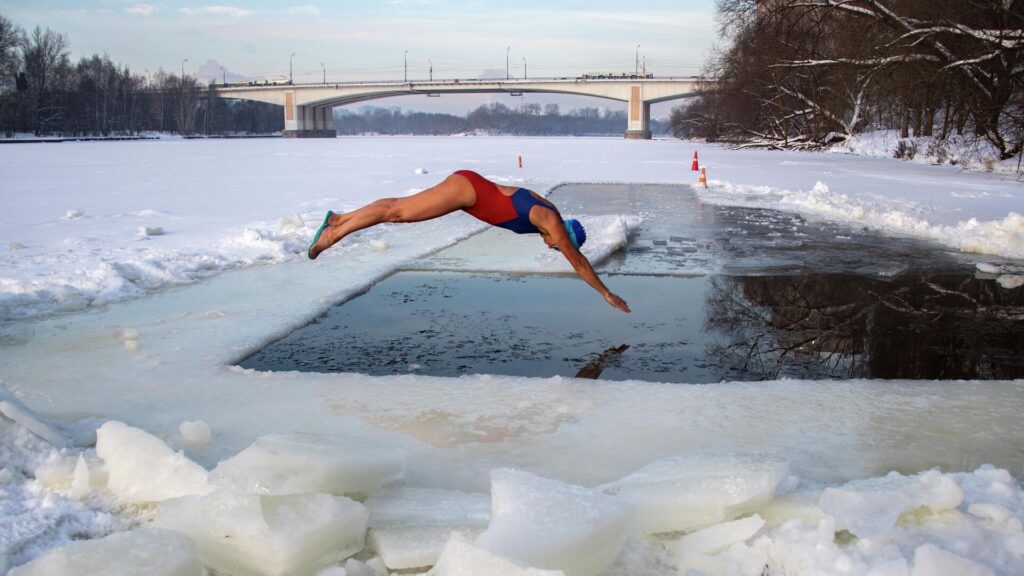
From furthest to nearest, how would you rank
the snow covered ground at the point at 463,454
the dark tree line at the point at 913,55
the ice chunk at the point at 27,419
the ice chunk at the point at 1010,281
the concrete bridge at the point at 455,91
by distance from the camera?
the concrete bridge at the point at 455,91, the dark tree line at the point at 913,55, the ice chunk at the point at 1010,281, the ice chunk at the point at 27,419, the snow covered ground at the point at 463,454

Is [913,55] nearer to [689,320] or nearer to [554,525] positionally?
[689,320]

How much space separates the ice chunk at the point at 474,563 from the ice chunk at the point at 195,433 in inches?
66.9

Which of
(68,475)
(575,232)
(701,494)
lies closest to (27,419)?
A: (68,475)

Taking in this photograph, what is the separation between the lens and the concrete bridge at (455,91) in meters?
90.1

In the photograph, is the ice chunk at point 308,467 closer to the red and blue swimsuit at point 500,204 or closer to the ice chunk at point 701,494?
the ice chunk at point 701,494

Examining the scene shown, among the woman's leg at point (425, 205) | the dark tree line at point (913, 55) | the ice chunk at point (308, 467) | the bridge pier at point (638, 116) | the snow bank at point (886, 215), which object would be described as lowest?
the ice chunk at point (308, 467)

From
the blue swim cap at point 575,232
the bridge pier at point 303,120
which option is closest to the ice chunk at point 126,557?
the blue swim cap at point 575,232

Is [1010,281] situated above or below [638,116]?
below

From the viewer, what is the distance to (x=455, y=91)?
97.9m

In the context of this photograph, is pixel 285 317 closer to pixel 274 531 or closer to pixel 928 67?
pixel 274 531

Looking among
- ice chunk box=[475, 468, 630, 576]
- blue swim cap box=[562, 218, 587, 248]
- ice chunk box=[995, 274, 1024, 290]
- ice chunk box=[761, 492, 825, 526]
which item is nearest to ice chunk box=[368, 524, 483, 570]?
ice chunk box=[475, 468, 630, 576]

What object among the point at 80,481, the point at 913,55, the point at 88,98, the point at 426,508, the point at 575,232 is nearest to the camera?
the point at 426,508

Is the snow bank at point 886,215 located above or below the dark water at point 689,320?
above

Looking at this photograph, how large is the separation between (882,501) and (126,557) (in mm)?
2500
